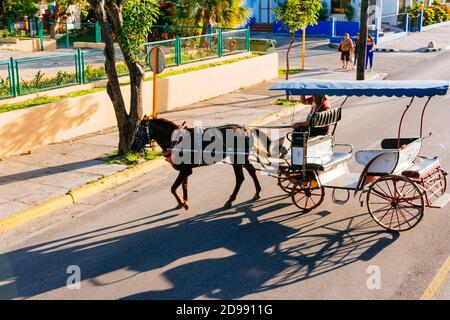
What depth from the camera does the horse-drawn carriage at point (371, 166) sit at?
945 cm

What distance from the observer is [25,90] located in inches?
603

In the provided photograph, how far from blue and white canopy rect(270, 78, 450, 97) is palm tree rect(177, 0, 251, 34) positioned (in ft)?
53.0

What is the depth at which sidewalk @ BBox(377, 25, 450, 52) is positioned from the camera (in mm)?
36406

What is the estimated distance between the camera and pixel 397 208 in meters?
9.65

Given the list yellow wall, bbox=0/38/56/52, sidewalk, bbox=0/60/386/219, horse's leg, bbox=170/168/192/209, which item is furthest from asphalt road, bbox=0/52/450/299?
yellow wall, bbox=0/38/56/52

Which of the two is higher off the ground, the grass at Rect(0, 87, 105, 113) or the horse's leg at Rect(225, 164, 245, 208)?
the grass at Rect(0, 87, 105, 113)

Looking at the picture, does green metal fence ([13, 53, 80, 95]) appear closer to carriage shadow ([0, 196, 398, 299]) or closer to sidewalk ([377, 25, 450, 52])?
carriage shadow ([0, 196, 398, 299])

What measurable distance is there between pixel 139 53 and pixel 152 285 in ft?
23.0

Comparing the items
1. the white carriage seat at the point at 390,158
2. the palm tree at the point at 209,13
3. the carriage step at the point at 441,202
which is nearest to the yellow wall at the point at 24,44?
the palm tree at the point at 209,13

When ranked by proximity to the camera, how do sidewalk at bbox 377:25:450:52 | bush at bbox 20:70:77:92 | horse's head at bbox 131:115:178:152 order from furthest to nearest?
1. sidewalk at bbox 377:25:450:52
2. bush at bbox 20:70:77:92
3. horse's head at bbox 131:115:178:152

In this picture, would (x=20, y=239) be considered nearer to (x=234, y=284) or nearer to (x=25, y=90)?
(x=234, y=284)

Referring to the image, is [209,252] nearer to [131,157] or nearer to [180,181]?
[180,181]

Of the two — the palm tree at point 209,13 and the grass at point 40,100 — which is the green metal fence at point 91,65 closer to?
the grass at point 40,100

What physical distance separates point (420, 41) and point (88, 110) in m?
29.5
